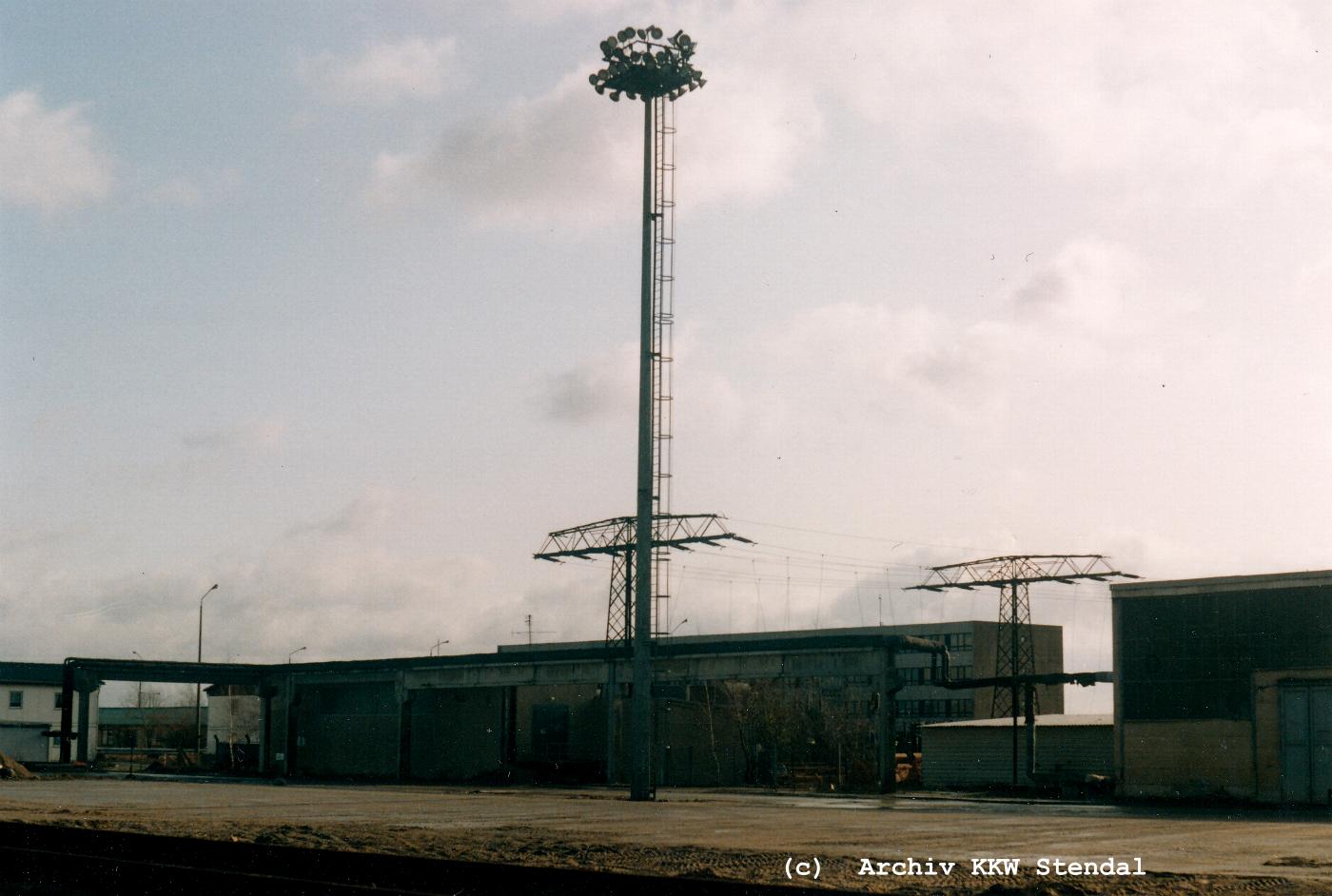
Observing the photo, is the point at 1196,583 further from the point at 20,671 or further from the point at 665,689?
the point at 20,671

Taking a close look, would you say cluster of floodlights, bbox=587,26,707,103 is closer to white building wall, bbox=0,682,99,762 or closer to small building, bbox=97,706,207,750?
white building wall, bbox=0,682,99,762

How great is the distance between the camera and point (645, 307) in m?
39.3

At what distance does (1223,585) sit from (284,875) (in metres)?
31.5

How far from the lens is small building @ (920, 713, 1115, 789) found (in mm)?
54969

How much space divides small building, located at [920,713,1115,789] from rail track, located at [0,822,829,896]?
39.5 meters

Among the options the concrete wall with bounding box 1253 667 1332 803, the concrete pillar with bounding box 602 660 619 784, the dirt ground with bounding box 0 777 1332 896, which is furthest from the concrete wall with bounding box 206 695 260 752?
the concrete wall with bounding box 1253 667 1332 803

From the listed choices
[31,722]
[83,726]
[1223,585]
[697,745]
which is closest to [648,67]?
[1223,585]

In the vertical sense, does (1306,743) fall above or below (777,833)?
above

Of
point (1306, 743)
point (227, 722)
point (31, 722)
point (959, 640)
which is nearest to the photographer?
point (1306, 743)

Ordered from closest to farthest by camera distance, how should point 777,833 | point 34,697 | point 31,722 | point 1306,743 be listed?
point 777,833, point 1306,743, point 31,722, point 34,697

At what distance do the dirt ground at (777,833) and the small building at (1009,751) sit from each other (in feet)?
44.5

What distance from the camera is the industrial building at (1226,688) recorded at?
1511 inches

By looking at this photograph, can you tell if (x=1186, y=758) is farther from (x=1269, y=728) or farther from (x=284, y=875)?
(x=284, y=875)

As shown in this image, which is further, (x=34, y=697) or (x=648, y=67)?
(x=34, y=697)
